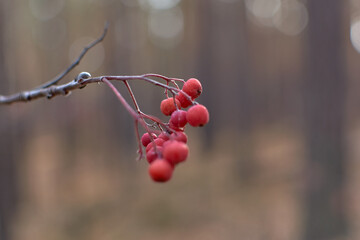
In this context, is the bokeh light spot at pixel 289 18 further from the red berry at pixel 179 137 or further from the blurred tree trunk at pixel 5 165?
the red berry at pixel 179 137

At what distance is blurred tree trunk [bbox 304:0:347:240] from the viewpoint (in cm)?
559

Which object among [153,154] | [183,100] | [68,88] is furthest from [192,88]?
[68,88]

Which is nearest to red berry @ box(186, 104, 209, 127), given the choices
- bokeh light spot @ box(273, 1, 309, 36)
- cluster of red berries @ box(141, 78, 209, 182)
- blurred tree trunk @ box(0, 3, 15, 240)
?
cluster of red berries @ box(141, 78, 209, 182)

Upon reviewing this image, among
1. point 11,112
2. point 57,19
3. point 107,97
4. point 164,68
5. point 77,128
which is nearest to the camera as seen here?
point 11,112

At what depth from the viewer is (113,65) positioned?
11500 mm

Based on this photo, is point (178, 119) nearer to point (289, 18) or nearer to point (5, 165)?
point (5, 165)

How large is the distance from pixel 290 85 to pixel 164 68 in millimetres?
9956

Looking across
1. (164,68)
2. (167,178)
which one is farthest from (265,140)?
(167,178)

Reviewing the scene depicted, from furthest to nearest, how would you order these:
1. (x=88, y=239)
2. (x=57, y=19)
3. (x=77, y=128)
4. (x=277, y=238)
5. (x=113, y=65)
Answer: (x=77, y=128) → (x=57, y=19) → (x=113, y=65) → (x=88, y=239) → (x=277, y=238)

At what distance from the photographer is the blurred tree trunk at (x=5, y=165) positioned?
5.44 metres

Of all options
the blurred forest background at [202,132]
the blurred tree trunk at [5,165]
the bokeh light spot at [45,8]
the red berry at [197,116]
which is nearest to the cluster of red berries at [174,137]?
the red berry at [197,116]

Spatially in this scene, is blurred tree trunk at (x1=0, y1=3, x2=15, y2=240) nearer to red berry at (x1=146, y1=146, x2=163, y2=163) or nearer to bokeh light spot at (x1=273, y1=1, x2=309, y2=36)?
red berry at (x1=146, y1=146, x2=163, y2=163)

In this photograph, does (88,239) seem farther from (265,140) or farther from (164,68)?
(164,68)

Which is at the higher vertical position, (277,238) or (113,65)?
(113,65)
